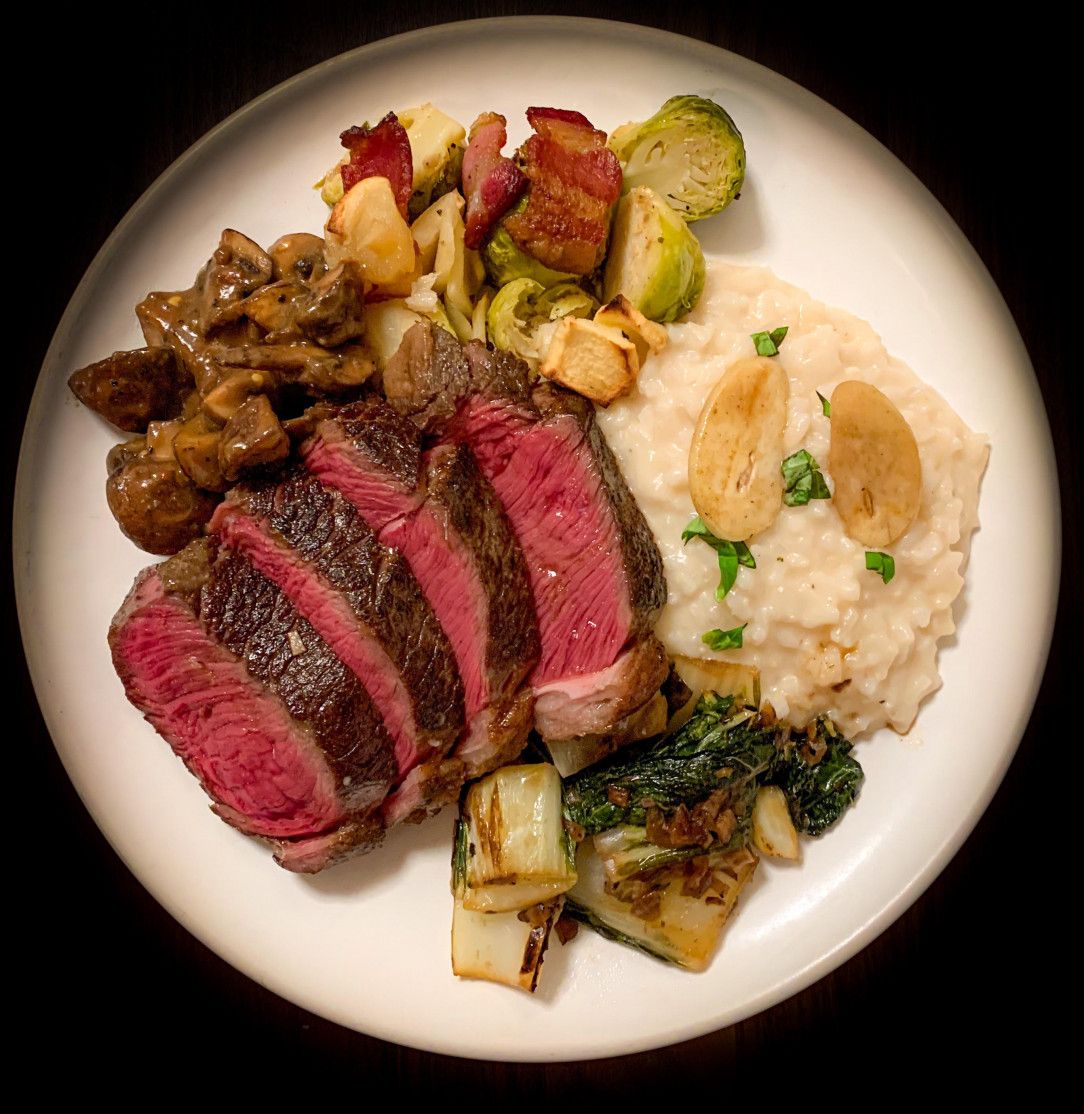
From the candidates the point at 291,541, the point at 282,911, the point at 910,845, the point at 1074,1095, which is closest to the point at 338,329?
the point at 291,541

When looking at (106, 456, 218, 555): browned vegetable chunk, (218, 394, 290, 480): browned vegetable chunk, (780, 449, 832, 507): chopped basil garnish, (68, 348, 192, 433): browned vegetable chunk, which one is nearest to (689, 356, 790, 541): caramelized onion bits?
(780, 449, 832, 507): chopped basil garnish

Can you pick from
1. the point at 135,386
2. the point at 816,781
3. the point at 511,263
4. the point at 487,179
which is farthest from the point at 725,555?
the point at 135,386

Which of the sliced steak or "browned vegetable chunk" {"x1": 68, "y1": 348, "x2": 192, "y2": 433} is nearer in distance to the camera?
the sliced steak

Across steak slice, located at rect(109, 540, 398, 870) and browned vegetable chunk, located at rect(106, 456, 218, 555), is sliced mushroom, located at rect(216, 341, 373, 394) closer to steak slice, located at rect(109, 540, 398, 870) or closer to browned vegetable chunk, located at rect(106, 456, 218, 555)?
browned vegetable chunk, located at rect(106, 456, 218, 555)

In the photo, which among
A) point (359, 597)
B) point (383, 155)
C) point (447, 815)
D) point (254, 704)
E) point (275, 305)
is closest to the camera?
point (359, 597)

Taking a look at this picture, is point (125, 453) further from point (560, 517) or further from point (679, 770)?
point (679, 770)
